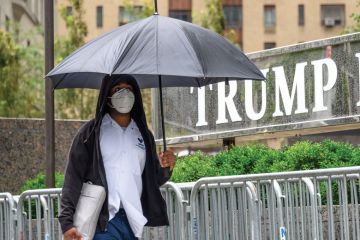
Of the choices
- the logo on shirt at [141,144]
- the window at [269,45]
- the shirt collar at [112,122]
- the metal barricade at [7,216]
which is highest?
the window at [269,45]

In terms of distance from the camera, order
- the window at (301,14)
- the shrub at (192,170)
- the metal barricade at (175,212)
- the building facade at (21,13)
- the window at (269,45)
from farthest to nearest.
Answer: the window at (269,45) < the window at (301,14) < the building facade at (21,13) < the shrub at (192,170) < the metal barricade at (175,212)

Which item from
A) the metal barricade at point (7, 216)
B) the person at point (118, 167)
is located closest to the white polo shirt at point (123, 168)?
the person at point (118, 167)

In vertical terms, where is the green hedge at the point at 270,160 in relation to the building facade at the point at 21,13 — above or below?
below

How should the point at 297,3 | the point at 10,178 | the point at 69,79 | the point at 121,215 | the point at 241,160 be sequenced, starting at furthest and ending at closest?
the point at 297,3 → the point at 10,178 → the point at 241,160 → the point at 69,79 → the point at 121,215

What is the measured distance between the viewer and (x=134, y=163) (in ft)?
28.0

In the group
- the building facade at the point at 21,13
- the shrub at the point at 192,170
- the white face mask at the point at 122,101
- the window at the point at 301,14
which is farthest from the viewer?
the window at the point at 301,14

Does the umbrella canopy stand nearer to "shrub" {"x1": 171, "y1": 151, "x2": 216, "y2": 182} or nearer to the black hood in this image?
the black hood

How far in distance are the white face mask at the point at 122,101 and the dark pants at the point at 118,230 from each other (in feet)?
2.14

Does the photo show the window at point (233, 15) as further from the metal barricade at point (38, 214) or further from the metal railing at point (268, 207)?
the metal railing at point (268, 207)

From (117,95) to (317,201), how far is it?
2036 mm

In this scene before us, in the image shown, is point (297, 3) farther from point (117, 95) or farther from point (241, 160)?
point (117, 95)

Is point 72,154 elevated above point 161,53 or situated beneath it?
situated beneath

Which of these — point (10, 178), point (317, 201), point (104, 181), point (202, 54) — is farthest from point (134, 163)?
point (10, 178)

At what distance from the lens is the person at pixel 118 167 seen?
27.6 feet
